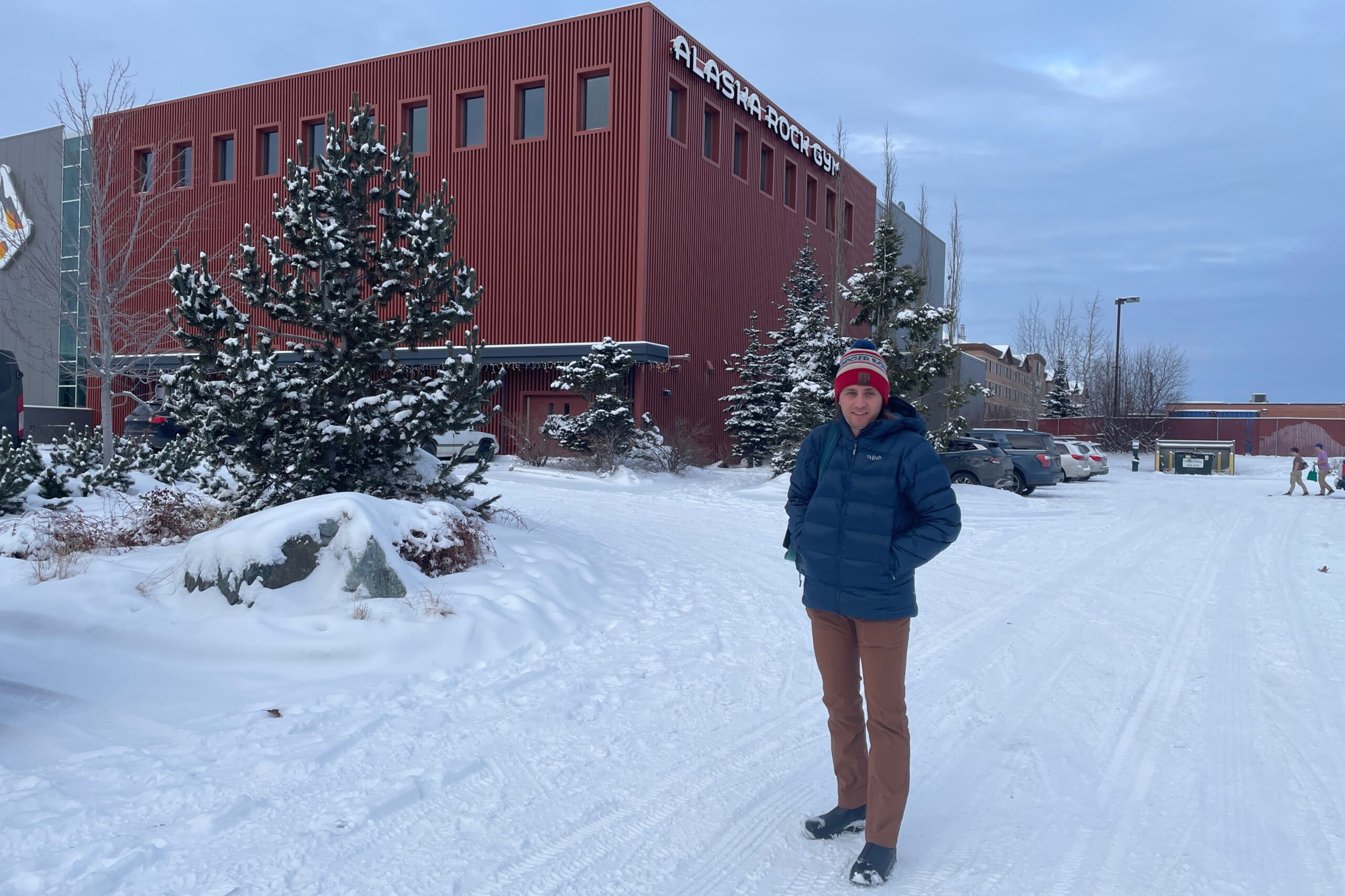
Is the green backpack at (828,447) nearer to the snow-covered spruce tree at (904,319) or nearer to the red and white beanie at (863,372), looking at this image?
the red and white beanie at (863,372)

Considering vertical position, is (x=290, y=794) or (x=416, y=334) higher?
(x=416, y=334)

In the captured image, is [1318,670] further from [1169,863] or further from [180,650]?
[180,650]

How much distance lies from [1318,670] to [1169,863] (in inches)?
145

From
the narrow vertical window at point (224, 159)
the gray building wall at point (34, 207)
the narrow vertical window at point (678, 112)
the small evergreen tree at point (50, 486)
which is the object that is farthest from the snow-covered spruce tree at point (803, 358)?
the gray building wall at point (34, 207)

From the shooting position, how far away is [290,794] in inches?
147

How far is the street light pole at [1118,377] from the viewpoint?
45500 millimetres

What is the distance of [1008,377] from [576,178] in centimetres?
8744

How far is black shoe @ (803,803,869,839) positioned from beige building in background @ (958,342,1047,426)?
55.5 metres

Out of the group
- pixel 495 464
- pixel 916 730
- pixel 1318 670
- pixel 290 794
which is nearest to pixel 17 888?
pixel 290 794

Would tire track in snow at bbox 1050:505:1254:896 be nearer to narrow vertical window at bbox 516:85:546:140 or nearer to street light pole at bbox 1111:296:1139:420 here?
narrow vertical window at bbox 516:85:546:140

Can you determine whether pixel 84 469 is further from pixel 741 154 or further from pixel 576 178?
pixel 741 154

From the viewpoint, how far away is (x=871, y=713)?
3379 millimetres

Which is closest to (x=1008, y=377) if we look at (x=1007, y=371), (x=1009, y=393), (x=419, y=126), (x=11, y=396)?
(x=1007, y=371)

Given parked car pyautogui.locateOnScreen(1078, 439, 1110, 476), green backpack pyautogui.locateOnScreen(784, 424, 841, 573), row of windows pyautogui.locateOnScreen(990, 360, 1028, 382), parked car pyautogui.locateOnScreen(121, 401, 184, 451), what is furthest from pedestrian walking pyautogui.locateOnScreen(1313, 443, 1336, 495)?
row of windows pyautogui.locateOnScreen(990, 360, 1028, 382)
